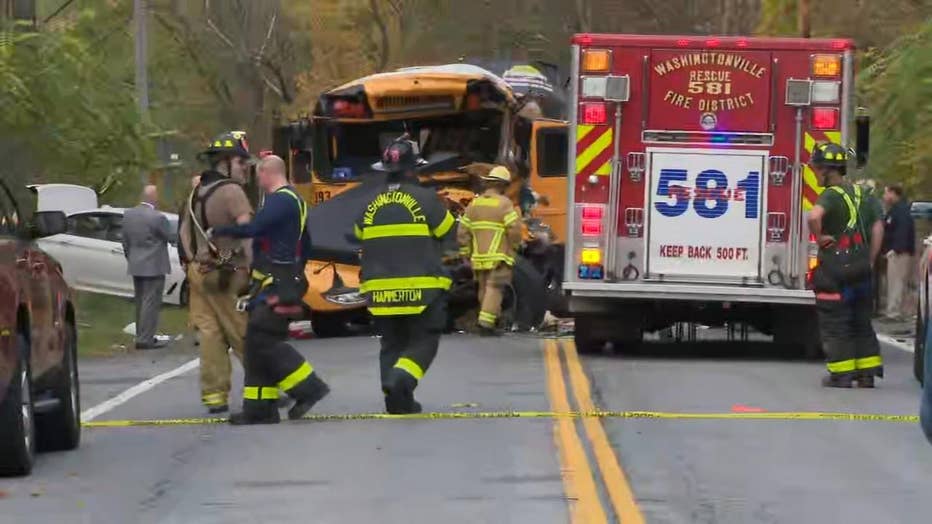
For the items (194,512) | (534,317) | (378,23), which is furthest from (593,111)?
(378,23)

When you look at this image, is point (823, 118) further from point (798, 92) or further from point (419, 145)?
point (419, 145)

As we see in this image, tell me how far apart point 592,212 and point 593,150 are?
22.0 inches

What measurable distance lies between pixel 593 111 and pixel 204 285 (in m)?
5.04

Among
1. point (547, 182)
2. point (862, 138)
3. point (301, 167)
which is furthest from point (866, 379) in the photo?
point (301, 167)

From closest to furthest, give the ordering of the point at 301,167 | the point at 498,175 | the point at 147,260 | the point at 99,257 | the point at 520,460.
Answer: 1. the point at 520,460
2. the point at 498,175
3. the point at 147,260
4. the point at 301,167
5. the point at 99,257

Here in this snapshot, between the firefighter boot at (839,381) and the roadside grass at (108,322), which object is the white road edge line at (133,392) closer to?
the roadside grass at (108,322)

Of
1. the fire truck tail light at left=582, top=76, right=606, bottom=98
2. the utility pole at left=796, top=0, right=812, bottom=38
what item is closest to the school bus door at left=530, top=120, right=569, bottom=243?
the fire truck tail light at left=582, top=76, right=606, bottom=98

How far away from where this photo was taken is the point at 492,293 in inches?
797

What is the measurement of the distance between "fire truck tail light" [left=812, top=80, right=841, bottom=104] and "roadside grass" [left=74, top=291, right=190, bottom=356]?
8051mm

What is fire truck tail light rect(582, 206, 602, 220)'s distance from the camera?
1692 cm

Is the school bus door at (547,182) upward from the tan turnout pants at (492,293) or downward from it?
upward

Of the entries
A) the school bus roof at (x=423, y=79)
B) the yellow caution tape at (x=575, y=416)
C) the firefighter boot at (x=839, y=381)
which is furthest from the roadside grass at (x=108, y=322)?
the firefighter boot at (x=839, y=381)

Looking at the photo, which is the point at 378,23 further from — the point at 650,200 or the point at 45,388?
the point at 45,388

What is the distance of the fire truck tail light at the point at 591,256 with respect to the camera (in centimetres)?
1692
